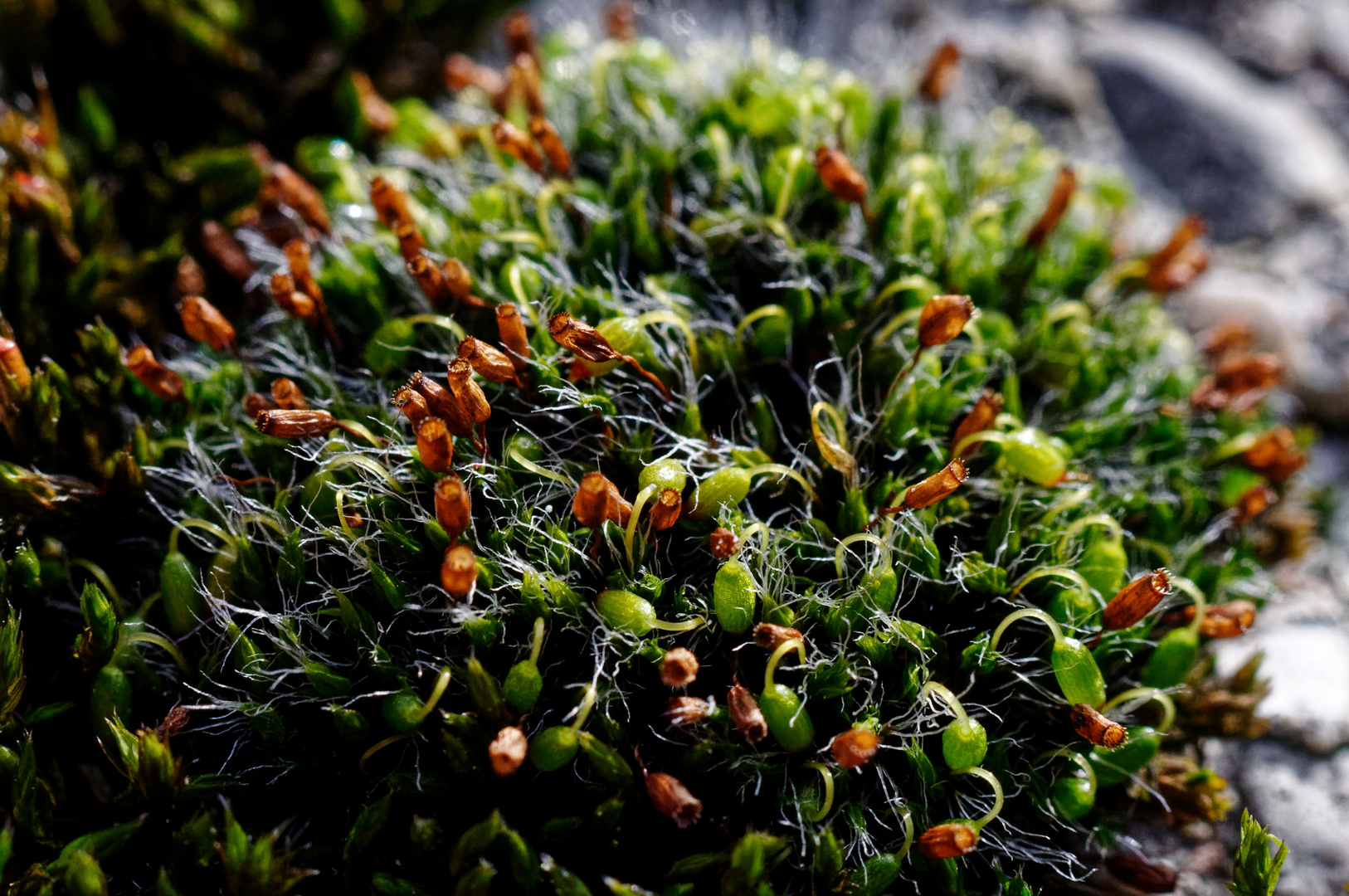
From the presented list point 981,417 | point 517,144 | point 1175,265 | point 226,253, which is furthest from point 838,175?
point 226,253

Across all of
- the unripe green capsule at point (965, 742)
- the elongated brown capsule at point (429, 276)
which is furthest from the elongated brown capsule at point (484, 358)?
the unripe green capsule at point (965, 742)

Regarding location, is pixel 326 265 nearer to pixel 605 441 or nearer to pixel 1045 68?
pixel 605 441

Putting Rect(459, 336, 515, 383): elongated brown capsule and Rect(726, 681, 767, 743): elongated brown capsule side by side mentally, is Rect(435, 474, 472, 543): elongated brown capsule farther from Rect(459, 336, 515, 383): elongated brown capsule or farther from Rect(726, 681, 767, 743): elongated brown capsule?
Rect(726, 681, 767, 743): elongated brown capsule

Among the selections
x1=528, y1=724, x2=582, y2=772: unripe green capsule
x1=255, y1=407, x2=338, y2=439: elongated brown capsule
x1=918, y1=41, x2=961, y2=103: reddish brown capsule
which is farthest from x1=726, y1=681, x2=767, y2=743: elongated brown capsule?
x1=918, y1=41, x2=961, y2=103: reddish brown capsule

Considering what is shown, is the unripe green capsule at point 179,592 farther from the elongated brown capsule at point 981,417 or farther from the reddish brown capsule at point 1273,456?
the reddish brown capsule at point 1273,456

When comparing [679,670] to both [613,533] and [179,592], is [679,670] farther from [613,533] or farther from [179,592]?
[179,592]

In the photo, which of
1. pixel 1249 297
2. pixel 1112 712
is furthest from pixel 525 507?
pixel 1249 297

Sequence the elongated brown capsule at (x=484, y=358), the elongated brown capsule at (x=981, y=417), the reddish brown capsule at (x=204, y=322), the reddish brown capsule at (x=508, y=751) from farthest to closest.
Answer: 1. the reddish brown capsule at (x=204, y=322)
2. the elongated brown capsule at (x=981, y=417)
3. the elongated brown capsule at (x=484, y=358)
4. the reddish brown capsule at (x=508, y=751)
